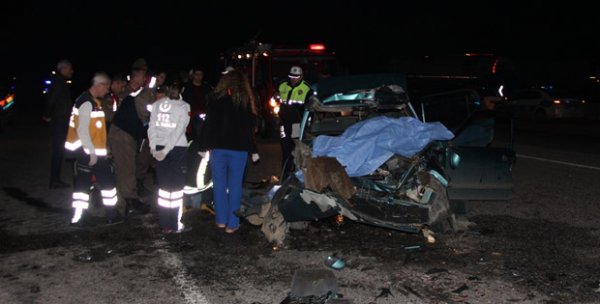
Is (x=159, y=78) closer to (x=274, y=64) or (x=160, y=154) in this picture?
(x=160, y=154)

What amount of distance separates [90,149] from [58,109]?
9.61ft

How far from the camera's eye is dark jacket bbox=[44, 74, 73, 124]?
9.96 m

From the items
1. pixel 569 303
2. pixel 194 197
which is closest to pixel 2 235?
pixel 194 197

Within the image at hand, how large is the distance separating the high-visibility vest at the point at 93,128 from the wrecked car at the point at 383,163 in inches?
71.0

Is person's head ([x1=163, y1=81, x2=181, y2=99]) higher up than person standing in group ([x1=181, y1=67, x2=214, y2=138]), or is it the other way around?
person's head ([x1=163, y1=81, x2=181, y2=99])

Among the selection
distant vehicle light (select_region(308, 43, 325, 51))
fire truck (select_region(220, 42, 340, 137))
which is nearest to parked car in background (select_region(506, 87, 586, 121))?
distant vehicle light (select_region(308, 43, 325, 51))

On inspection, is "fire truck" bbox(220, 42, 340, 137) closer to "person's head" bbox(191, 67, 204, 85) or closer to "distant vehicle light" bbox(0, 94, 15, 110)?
"person's head" bbox(191, 67, 204, 85)

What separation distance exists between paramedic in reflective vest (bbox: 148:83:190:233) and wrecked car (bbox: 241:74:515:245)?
0.79m

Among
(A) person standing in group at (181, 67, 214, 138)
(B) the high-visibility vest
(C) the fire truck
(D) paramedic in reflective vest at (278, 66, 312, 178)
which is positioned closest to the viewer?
(B) the high-visibility vest

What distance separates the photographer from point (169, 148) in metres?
7.20

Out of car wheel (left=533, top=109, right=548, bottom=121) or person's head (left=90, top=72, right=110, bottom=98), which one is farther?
car wheel (left=533, top=109, right=548, bottom=121)

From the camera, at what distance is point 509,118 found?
7.43 m

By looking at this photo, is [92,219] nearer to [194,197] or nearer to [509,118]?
[194,197]

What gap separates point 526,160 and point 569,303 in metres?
8.48
